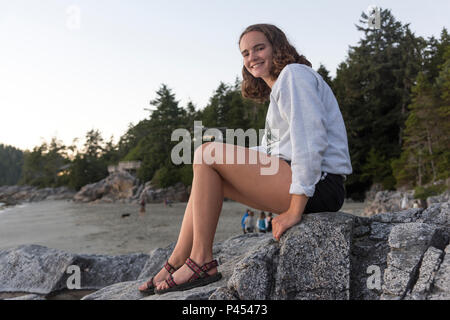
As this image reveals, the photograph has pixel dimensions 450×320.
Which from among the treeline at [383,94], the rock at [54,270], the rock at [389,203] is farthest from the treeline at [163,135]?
the rock at [54,270]

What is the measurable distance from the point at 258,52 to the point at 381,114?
31007mm

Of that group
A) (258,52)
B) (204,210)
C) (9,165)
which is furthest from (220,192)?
(9,165)

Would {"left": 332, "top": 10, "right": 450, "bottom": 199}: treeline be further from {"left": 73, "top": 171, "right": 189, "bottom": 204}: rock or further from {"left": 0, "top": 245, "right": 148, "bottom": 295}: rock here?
{"left": 0, "top": 245, "right": 148, "bottom": 295}: rock

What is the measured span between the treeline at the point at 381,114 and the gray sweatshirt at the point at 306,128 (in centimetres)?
1909

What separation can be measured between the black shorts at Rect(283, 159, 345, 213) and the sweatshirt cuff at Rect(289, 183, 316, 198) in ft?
0.43

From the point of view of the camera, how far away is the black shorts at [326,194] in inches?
68.5

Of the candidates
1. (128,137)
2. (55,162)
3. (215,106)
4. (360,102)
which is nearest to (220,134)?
(215,106)

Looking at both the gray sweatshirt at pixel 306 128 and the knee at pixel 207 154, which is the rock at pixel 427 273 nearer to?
the gray sweatshirt at pixel 306 128

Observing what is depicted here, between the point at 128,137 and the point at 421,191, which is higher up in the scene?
the point at 128,137

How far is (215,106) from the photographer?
39.0 metres

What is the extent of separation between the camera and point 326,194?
1.76 meters

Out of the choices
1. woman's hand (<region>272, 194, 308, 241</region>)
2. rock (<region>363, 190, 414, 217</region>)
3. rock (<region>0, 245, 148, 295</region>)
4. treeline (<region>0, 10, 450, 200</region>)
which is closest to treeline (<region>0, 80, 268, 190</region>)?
treeline (<region>0, 10, 450, 200</region>)
